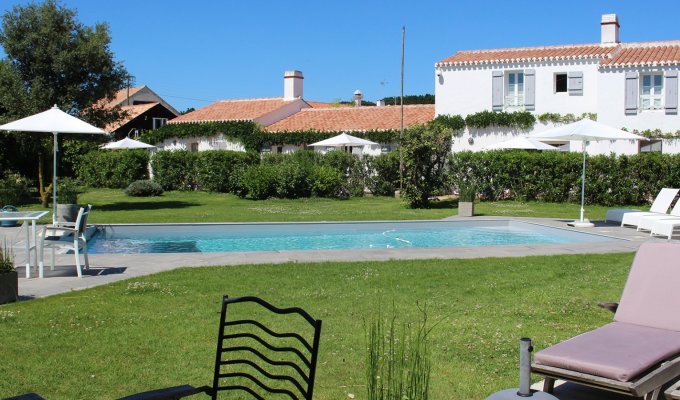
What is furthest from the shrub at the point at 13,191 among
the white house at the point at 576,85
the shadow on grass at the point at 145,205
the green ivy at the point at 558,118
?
Result: the green ivy at the point at 558,118

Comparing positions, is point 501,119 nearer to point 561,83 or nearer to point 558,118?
point 558,118

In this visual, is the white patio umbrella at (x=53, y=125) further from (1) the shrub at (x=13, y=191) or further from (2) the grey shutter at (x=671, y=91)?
(2) the grey shutter at (x=671, y=91)

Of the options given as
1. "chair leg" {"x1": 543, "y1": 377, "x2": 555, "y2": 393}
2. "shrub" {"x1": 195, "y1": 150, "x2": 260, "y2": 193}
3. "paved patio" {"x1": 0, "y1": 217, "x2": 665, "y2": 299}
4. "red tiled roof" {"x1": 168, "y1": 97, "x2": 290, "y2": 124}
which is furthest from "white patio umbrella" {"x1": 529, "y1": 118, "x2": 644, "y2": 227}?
"red tiled roof" {"x1": 168, "y1": 97, "x2": 290, "y2": 124}

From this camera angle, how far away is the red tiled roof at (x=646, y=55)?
88.0 feet

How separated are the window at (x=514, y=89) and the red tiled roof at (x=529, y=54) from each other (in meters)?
0.75

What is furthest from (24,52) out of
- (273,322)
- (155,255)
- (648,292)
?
(648,292)

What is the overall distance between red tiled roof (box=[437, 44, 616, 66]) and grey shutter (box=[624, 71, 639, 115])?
186cm

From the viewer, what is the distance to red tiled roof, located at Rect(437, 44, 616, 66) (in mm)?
29047

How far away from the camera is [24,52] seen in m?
21.1

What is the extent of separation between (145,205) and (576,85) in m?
17.8

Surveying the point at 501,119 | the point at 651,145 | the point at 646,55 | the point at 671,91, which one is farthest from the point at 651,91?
the point at 501,119

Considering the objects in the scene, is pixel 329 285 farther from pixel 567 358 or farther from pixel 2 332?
pixel 567 358

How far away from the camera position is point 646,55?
27.5m

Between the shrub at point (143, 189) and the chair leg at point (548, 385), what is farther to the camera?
the shrub at point (143, 189)
